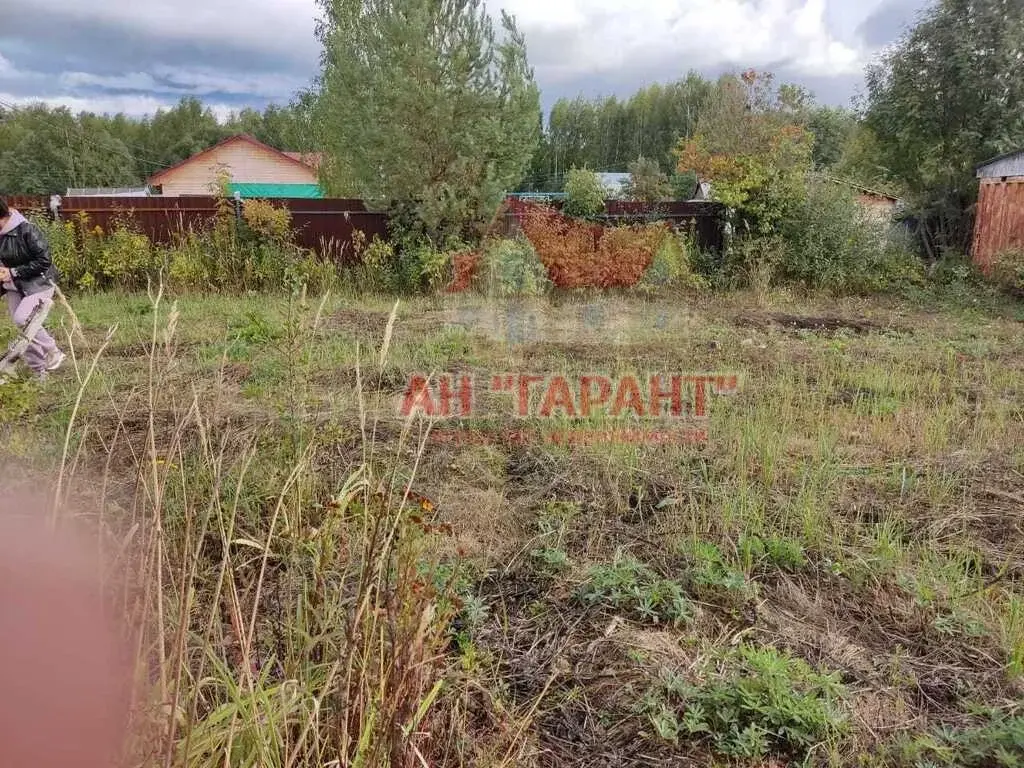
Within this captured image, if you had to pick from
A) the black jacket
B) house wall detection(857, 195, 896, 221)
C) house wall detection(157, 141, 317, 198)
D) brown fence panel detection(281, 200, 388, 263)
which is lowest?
the black jacket

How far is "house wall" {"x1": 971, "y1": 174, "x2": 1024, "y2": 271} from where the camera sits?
390 inches

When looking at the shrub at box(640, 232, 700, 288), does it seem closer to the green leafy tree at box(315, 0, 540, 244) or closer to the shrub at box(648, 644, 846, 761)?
the green leafy tree at box(315, 0, 540, 244)

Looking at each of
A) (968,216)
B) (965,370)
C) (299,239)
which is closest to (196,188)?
(299,239)

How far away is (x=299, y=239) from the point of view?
31.9 ft

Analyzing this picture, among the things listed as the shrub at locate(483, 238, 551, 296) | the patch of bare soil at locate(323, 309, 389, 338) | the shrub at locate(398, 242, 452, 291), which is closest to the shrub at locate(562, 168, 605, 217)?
the shrub at locate(483, 238, 551, 296)

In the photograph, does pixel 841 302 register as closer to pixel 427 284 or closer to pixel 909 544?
pixel 427 284

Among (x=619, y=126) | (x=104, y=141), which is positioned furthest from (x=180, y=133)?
(x=619, y=126)

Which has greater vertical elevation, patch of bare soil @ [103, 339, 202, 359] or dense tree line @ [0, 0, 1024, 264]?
dense tree line @ [0, 0, 1024, 264]

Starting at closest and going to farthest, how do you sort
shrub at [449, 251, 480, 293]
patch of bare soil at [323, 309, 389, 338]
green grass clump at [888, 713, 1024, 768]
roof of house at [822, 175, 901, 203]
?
1. green grass clump at [888, 713, 1024, 768]
2. patch of bare soil at [323, 309, 389, 338]
3. shrub at [449, 251, 480, 293]
4. roof of house at [822, 175, 901, 203]

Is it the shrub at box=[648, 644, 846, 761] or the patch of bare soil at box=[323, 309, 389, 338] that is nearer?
the shrub at box=[648, 644, 846, 761]

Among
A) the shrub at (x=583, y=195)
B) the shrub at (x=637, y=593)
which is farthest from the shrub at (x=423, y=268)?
the shrub at (x=637, y=593)

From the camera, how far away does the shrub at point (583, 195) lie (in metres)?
10.1

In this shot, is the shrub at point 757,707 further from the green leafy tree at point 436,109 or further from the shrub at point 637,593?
the green leafy tree at point 436,109

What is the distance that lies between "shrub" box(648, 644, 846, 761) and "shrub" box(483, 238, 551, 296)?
704 centimetres
